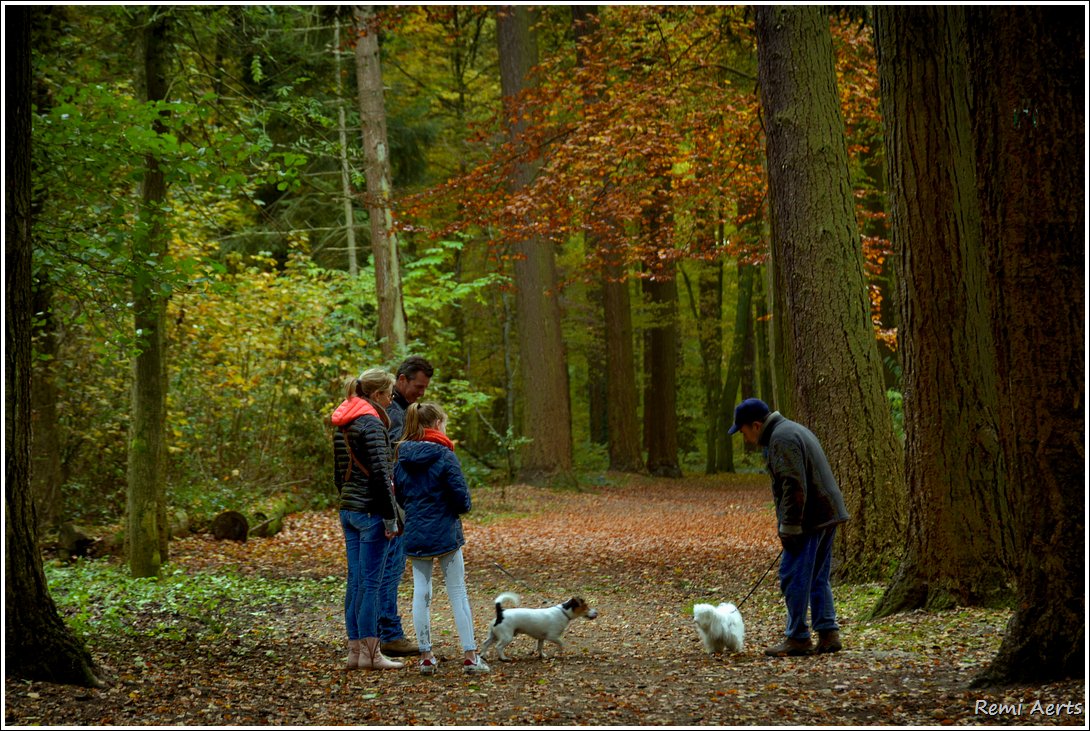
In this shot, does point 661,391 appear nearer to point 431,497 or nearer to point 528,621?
point 528,621

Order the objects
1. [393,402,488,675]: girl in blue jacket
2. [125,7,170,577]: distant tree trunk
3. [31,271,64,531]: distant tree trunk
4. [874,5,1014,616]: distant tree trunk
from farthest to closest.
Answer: [31,271,64,531]: distant tree trunk, [125,7,170,577]: distant tree trunk, [874,5,1014,616]: distant tree trunk, [393,402,488,675]: girl in blue jacket

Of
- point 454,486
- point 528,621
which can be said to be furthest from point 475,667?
point 454,486

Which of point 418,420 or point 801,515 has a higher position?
point 418,420

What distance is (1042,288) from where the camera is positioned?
4.64m

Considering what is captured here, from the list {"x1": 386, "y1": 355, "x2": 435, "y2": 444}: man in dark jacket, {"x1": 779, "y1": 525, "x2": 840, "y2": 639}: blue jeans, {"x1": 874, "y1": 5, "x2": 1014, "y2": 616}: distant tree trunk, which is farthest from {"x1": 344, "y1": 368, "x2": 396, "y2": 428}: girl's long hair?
{"x1": 874, "y1": 5, "x2": 1014, "y2": 616}: distant tree trunk

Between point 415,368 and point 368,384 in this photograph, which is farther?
point 415,368

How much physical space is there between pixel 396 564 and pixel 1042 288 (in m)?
4.21

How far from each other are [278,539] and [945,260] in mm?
9786

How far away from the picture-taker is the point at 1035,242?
4.66 metres

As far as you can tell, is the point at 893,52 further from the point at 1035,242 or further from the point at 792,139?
the point at 1035,242

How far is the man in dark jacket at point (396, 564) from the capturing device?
6750 mm

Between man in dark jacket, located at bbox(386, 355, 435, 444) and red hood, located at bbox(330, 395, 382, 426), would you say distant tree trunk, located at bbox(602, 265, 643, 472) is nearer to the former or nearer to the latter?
man in dark jacket, located at bbox(386, 355, 435, 444)

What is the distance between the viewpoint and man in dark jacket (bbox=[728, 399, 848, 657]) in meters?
6.40

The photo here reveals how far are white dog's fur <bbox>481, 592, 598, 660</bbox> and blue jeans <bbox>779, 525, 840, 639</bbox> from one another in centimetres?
126
